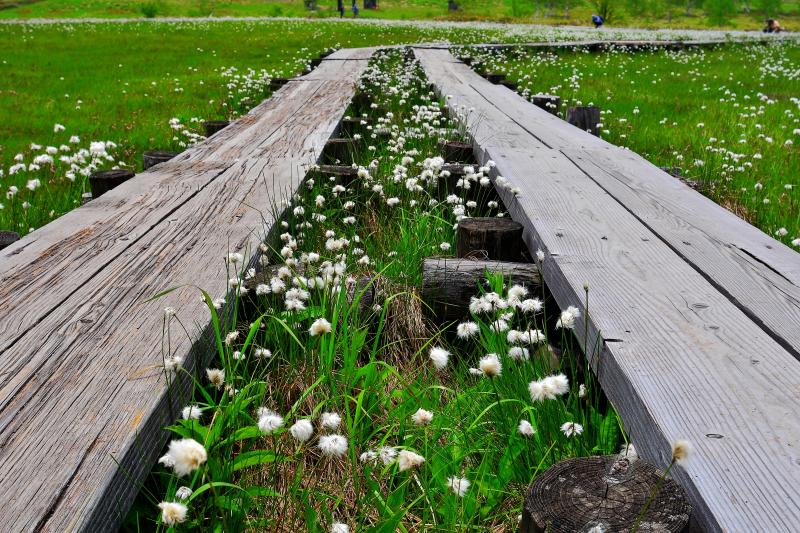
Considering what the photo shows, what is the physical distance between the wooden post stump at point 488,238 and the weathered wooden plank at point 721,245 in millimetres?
687

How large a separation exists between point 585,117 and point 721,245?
17.0ft

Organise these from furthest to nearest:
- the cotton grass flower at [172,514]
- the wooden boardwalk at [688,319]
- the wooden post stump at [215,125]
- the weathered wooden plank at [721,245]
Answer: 1. the wooden post stump at [215,125]
2. the weathered wooden plank at [721,245]
3. the wooden boardwalk at [688,319]
4. the cotton grass flower at [172,514]

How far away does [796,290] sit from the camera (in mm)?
2559

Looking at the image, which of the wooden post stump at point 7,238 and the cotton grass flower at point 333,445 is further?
the wooden post stump at point 7,238

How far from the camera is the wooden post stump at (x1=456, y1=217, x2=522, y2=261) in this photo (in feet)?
11.5

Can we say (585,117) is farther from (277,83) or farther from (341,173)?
(277,83)

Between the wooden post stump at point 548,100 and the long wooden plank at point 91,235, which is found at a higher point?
the long wooden plank at point 91,235

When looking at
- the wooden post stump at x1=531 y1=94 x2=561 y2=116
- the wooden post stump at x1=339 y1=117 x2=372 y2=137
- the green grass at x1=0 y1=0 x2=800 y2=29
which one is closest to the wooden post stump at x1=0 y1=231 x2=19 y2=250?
the wooden post stump at x1=339 y1=117 x2=372 y2=137

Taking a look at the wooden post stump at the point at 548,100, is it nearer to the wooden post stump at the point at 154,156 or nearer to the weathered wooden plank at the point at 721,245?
the weathered wooden plank at the point at 721,245

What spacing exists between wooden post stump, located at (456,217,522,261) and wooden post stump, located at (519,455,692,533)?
2.07 metres

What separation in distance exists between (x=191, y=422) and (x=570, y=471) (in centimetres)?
108

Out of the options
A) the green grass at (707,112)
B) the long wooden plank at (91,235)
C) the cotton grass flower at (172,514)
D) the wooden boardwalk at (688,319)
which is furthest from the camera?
the green grass at (707,112)

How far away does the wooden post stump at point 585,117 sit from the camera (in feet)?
25.8

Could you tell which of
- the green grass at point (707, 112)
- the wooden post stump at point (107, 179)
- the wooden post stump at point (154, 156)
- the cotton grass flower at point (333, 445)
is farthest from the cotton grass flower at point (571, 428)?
the wooden post stump at point (154, 156)
